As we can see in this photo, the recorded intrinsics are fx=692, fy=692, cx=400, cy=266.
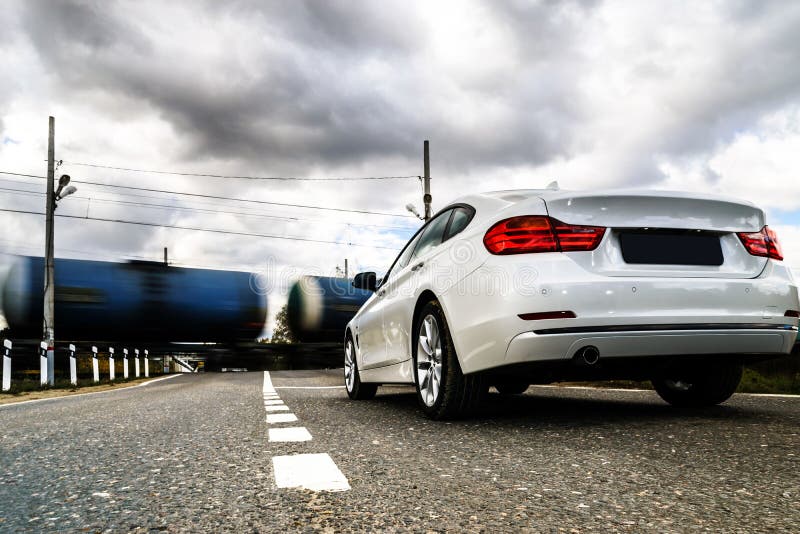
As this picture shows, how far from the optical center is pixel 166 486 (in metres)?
2.68

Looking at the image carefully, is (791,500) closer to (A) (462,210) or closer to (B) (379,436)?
(B) (379,436)

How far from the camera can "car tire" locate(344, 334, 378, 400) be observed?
725 centimetres

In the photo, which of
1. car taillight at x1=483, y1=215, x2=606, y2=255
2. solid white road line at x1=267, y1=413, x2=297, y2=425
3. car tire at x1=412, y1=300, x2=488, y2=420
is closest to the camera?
car taillight at x1=483, y1=215, x2=606, y2=255

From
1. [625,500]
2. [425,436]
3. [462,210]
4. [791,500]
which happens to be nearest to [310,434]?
[425,436]

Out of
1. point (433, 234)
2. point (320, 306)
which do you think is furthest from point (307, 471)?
point (320, 306)

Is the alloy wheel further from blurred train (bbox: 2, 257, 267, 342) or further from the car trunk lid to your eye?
blurred train (bbox: 2, 257, 267, 342)

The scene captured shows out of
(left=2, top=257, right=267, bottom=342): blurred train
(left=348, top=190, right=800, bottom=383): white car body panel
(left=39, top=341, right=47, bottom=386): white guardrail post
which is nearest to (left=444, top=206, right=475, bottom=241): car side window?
(left=348, top=190, right=800, bottom=383): white car body panel

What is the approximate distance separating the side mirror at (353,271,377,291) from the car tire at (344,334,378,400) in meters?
0.74

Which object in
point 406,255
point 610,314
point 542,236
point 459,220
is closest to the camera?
point 610,314

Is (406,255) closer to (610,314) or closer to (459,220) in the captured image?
(459,220)

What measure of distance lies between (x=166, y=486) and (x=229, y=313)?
20738 millimetres

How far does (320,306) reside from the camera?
24531mm

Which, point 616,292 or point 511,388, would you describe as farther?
point 511,388

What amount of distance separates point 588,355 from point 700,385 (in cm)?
204
